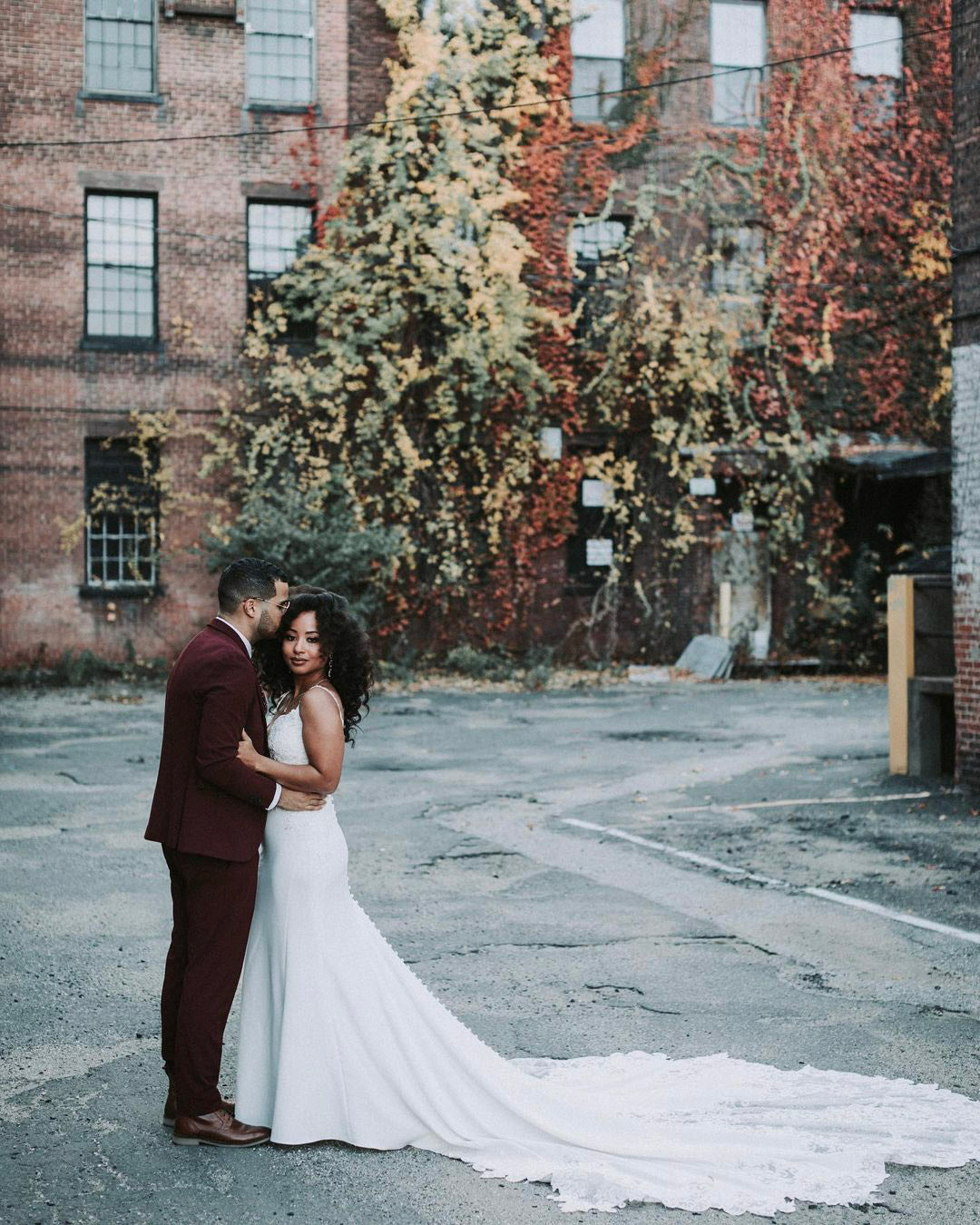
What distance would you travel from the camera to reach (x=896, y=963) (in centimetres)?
691

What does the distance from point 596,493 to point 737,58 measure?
8269 millimetres

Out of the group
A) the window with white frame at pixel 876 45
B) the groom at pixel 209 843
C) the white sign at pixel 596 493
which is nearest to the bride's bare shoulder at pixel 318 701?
the groom at pixel 209 843

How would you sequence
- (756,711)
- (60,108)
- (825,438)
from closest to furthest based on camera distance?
1. (756,711)
2. (60,108)
3. (825,438)

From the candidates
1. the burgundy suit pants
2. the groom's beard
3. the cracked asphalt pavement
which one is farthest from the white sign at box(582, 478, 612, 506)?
the burgundy suit pants

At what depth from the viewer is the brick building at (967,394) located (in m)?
11.8

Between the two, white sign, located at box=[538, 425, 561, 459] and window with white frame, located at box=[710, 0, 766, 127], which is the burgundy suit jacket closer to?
white sign, located at box=[538, 425, 561, 459]

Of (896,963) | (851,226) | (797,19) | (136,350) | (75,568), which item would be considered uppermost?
(797,19)

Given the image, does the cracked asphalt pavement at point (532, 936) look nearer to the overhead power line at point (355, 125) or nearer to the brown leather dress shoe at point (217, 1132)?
the brown leather dress shoe at point (217, 1132)

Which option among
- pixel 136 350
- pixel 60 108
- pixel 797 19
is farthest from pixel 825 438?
pixel 60 108

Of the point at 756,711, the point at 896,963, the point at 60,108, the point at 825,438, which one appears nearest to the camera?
the point at 896,963

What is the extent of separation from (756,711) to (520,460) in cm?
719

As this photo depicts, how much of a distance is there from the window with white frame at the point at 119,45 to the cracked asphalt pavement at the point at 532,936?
13118mm

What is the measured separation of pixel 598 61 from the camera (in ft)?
82.5

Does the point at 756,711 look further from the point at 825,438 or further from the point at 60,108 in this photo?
the point at 60,108
